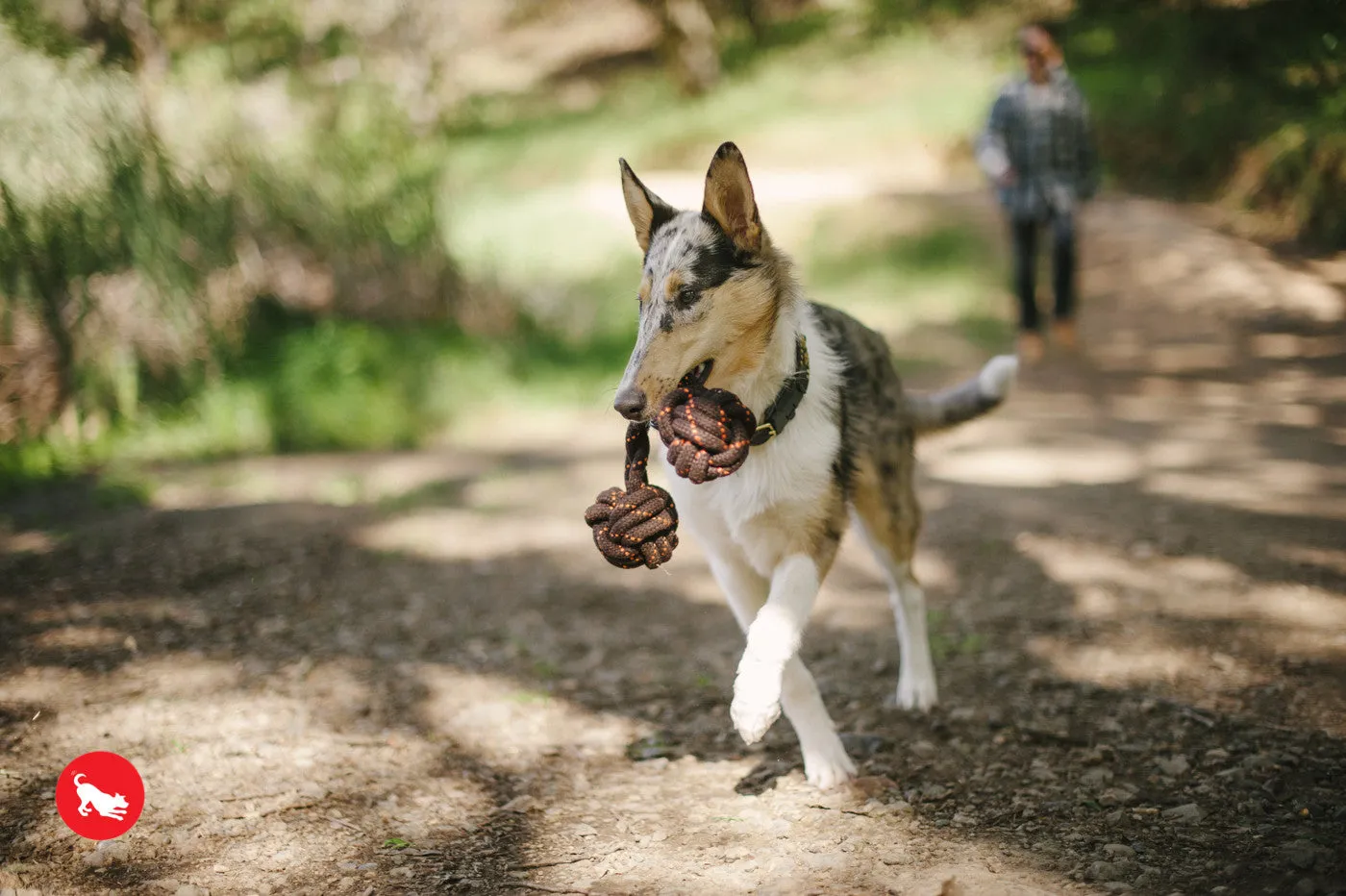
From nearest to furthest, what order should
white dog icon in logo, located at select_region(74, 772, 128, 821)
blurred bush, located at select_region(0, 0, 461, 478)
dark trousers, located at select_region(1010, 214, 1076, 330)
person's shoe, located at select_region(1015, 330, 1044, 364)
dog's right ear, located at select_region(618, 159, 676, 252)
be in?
white dog icon in logo, located at select_region(74, 772, 128, 821)
dog's right ear, located at select_region(618, 159, 676, 252)
blurred bush, located at select_region(0, 0, 461, 478)
dark trousers, located at select_region(1010, 214, 1076, 330)
person's shoe, located at select_region(1015, 330, 1044, 364)

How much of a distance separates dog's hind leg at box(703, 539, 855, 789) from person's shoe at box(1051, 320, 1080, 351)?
22.3ft

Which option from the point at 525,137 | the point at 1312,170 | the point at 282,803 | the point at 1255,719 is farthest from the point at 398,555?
the point at 525,137

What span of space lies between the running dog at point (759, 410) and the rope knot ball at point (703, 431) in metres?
0.07

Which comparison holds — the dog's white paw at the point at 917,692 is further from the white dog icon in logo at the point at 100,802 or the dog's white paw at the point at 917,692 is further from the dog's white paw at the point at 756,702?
the white dog icon in logo at the point at 100,802

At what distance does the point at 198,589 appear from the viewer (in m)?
5.44

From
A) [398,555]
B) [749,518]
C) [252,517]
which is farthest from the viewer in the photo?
[252,517]

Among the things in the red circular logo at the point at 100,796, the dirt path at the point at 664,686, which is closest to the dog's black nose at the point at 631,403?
the dirt path at the point at 664,686

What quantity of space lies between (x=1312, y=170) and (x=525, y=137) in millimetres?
15899

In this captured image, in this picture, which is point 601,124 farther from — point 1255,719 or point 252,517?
point 1255,719

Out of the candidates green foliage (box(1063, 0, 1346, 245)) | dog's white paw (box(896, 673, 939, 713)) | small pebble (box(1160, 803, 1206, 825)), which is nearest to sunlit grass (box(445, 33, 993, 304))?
green foliage (box(1063, 0, 1346, 245))

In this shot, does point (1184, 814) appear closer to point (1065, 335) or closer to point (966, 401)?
point (966, 401)

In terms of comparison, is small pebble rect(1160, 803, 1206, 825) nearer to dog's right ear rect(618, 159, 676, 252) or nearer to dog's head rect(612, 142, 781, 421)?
dog's head rect(612, 142, 781, 421)

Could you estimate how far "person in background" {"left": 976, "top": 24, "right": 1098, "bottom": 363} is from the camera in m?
8.45

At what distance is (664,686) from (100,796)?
7.08 feet
